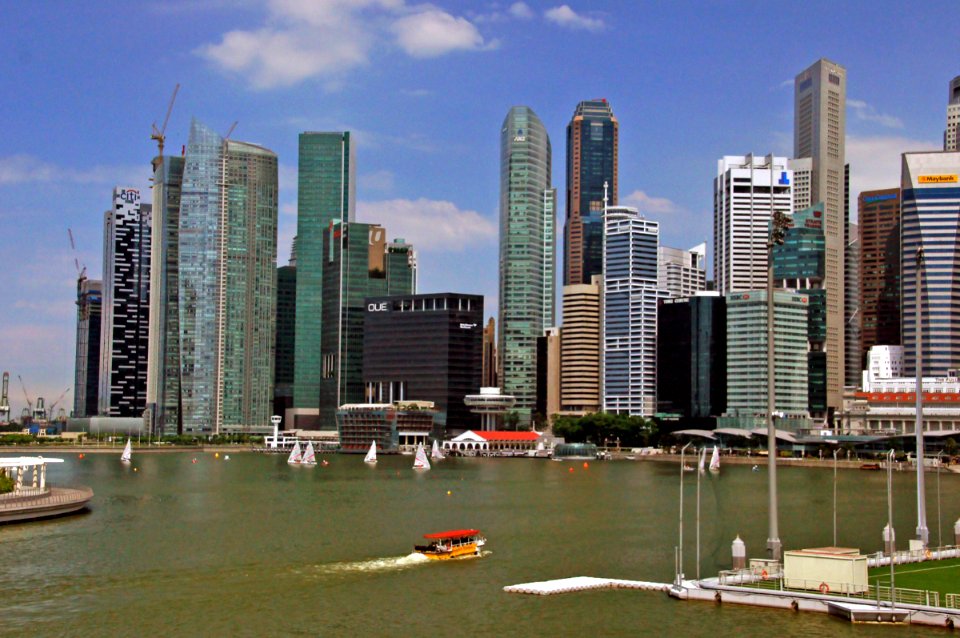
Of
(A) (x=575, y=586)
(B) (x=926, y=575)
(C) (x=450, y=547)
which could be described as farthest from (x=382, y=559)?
(B) (x=926, y=575)

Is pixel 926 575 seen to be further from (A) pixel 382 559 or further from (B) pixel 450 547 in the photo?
(A) pixel 382 559

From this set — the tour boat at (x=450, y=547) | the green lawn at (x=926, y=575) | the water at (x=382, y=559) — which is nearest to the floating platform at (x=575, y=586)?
the water at (x=382, y=559)

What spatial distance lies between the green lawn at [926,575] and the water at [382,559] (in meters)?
8.08

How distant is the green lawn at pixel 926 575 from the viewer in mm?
58906

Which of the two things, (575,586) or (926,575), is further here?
(575,586)

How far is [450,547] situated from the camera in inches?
3071

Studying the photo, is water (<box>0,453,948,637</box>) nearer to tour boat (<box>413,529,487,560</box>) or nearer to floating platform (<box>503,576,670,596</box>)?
floating platform (<box>503,576,670,596</box>)

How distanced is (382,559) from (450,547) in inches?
188

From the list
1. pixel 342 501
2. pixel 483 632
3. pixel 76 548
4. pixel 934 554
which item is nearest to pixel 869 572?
pixel 934 554

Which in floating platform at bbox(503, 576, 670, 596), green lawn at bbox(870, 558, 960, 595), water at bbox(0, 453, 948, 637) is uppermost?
green lawn at bbox(870, 558, 960, 595)

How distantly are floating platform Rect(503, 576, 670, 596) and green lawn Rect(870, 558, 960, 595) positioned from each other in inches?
477

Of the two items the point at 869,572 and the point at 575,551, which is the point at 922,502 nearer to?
the point at 869,572

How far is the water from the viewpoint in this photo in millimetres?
57531

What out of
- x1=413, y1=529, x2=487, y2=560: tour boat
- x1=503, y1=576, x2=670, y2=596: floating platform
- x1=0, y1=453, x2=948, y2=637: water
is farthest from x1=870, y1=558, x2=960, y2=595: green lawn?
x1=413, y1=529, x2=487, y2=560: tour boat
